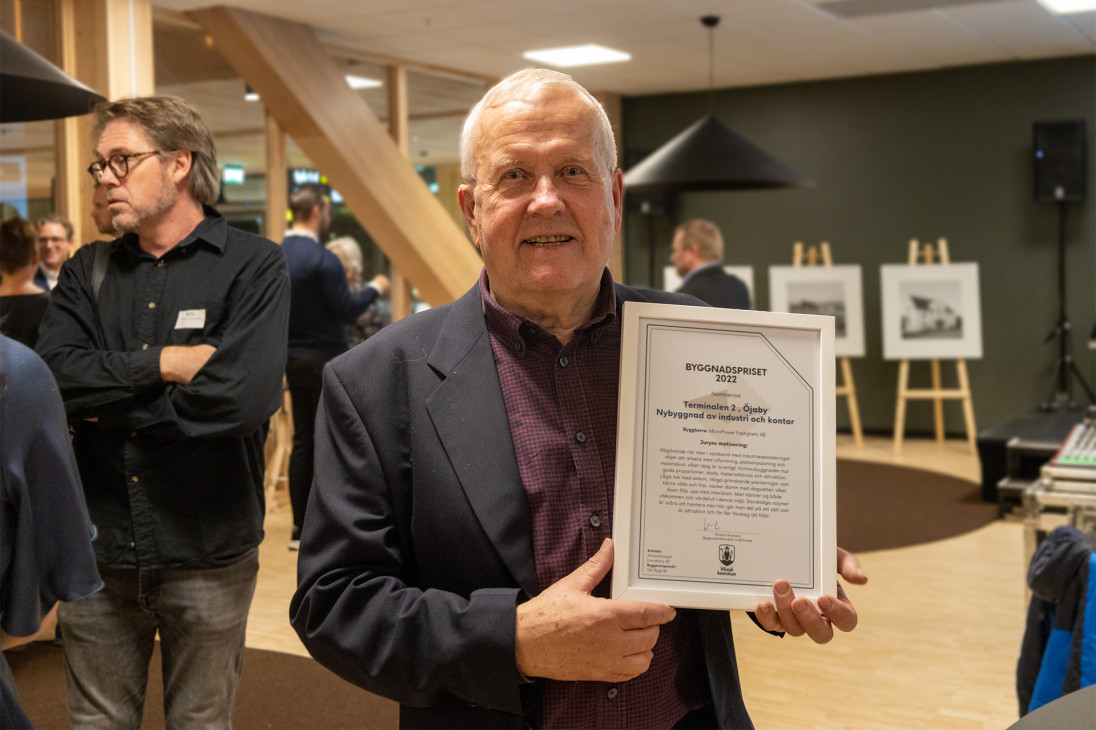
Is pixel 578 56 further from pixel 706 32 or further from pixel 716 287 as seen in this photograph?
pixel 716 287

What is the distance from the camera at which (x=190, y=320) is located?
2426 mm

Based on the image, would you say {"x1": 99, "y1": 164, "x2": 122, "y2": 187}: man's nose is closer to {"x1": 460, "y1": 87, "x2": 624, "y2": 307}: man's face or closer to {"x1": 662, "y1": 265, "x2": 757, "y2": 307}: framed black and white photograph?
{"x1": 460, "y1": 87, "x2": 624, "y2": 307}: man's face

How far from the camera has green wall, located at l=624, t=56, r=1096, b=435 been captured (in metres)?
9.52

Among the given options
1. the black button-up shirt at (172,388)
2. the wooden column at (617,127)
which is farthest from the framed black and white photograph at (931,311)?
the black button-up shirt at (172,388)

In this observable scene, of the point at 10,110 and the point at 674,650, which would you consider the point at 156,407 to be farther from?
the point at 674,650

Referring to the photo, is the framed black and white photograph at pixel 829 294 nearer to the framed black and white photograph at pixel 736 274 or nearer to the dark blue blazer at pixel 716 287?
the framed black and white photograph at pixel 736 274

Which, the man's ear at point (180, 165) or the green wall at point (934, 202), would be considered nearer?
the man's ear at point (180, 165)

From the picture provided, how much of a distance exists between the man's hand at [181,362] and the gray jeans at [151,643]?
1.38 feet

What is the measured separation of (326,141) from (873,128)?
560 centimetres

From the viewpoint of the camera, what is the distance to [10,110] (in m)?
2.68

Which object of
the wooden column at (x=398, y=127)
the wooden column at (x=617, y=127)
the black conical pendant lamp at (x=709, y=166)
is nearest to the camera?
the black conical pendant lamp at (x=709, y=166)

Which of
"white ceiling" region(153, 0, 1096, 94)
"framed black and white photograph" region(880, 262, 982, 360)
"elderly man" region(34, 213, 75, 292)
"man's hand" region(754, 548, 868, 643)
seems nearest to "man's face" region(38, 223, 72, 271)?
"elderly man" region(34, 213, 75, 292)

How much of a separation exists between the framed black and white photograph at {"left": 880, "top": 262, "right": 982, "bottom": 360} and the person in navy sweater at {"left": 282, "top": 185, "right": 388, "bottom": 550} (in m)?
5.75

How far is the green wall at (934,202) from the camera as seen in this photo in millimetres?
9523
